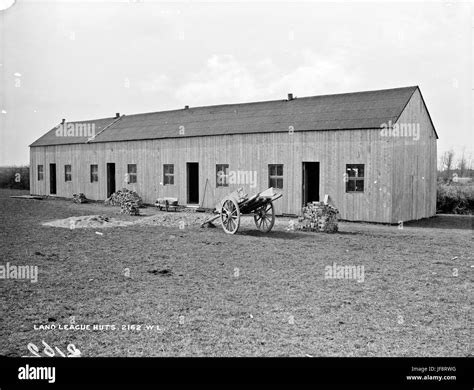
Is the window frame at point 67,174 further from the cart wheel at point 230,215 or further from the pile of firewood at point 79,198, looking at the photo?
the cart wheel at point 230,215

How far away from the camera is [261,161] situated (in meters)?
19.9

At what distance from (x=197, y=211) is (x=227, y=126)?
4.43m

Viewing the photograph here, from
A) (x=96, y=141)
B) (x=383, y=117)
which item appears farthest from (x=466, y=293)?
(x=96, y=141)

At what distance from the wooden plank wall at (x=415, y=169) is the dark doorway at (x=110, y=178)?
17.0m

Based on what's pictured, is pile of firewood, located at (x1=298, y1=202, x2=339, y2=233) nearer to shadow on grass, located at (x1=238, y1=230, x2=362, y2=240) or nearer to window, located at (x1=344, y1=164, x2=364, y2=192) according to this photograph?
shadow on grass, located at (x1=238, y1=230, x2=362, y2=240)

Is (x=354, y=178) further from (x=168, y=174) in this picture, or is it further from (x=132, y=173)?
(x=132, y=173)

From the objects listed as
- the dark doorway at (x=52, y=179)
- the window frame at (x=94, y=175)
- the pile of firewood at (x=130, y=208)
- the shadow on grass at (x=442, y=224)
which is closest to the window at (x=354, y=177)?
the shadow on grass at (x=442, y=224)

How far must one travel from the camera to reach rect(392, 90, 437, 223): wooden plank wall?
56.2ft

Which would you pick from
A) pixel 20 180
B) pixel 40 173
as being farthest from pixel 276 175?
pixel 20 180

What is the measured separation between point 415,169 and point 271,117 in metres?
6.78

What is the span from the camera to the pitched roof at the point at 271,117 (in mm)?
17656

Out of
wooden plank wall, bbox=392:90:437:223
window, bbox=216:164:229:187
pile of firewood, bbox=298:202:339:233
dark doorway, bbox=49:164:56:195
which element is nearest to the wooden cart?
pile of firewood, bbox=298:202:339:233
